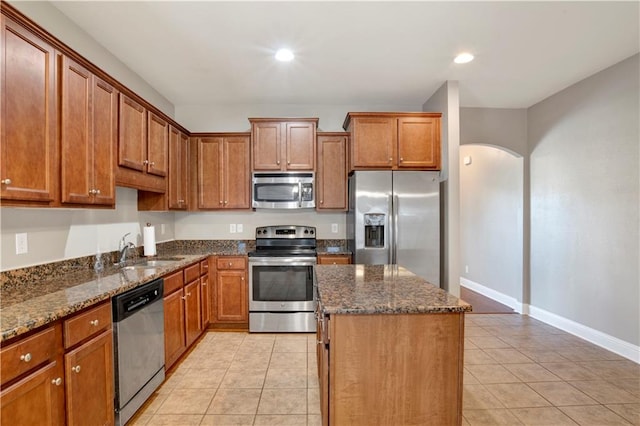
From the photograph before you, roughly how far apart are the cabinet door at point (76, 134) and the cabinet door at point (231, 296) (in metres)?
1.83

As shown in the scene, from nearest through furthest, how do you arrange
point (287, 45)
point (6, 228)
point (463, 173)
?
point (6, 228), point (287, 45), point (463, 173)

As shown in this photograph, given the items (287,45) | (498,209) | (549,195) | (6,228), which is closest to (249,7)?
(287,45)

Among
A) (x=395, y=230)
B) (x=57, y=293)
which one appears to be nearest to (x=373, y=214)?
(x=395, y=230)

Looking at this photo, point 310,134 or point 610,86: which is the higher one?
point 610,86

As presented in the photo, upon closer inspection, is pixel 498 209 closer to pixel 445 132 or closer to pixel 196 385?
pixel 445 132

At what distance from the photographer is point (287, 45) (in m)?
2.68

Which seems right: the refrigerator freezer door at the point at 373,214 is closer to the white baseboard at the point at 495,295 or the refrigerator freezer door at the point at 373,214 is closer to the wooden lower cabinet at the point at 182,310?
the wooden lower cabinet at the point at 182,310

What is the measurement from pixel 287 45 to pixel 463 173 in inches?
184

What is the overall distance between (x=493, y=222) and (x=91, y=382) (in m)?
5.38

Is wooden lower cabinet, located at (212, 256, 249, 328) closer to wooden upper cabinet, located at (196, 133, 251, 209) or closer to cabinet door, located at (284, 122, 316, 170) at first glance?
wooden upper cabinet, located at (196, 133, 251, 209)

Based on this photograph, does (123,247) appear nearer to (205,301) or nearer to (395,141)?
(205,301)

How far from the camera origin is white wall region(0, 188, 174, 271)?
1889mm

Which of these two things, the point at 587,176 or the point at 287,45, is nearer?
the point at 287,45

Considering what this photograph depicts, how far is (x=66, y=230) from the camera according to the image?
2312 millimetres
